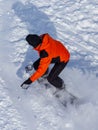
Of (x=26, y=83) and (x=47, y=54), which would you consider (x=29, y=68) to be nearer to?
(x=26, y=83)

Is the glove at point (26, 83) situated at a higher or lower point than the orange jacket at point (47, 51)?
lower

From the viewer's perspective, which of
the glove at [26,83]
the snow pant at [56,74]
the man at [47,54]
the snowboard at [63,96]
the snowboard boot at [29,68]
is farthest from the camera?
the snowboard boot at [29,68]

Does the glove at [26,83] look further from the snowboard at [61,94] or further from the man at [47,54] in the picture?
the snowboard at [61,94]

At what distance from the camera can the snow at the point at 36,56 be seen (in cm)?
796

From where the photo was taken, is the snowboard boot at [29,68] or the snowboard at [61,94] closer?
the snowboard at [61,94]

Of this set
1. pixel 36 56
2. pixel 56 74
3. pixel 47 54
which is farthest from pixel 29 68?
pixel 47 54

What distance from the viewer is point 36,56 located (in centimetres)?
961

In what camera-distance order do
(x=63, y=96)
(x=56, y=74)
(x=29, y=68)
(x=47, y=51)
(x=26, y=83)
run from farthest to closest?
(x=29, y=68) < (x=63, y=96) < (x=56, y=74) < (x=26, y=83) < (x=47, y=51)

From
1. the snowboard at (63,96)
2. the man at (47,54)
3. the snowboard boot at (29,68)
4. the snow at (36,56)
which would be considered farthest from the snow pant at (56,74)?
the snowboard boot at (29,68)

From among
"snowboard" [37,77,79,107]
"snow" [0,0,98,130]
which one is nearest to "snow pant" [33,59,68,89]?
"snowboard" [37,77,79,107]

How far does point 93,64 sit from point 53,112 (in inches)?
79.6

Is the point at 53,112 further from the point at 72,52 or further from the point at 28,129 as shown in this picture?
the point at 72,52

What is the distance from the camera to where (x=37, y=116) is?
800 centimetres

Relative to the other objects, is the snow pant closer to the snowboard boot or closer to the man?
the man
